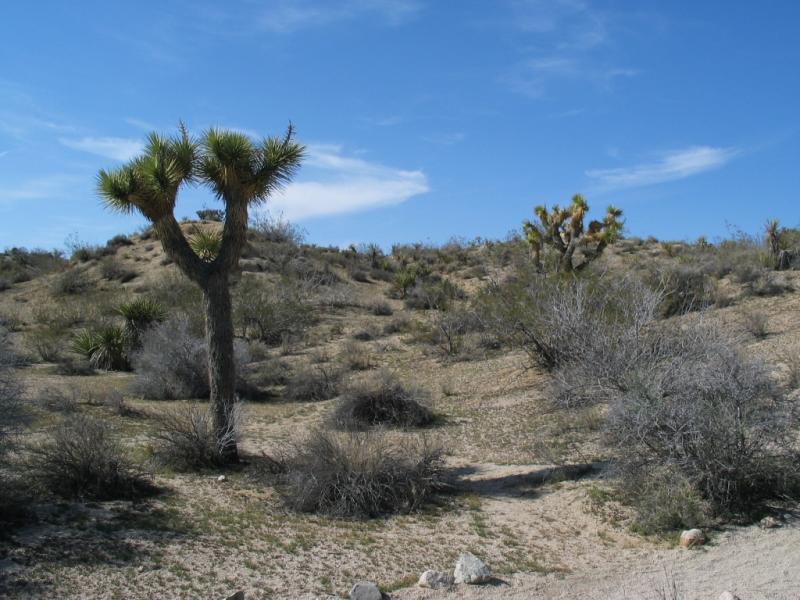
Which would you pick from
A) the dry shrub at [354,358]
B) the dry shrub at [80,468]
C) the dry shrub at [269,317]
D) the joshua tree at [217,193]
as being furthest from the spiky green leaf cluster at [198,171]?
the dry shrub at [269,317]

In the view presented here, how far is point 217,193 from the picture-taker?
11.1 metres

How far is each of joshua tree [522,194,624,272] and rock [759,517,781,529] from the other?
52.1 ft

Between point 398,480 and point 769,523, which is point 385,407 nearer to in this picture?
point 398,480

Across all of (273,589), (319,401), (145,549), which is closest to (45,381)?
(319,401)

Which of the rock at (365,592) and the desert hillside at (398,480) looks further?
the desert hillside at (398,480)

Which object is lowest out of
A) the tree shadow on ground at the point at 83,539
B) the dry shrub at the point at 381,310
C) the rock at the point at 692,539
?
the rock at the point at 692,539

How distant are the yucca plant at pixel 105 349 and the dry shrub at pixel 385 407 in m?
9.18

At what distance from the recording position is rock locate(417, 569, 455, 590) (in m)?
6.97

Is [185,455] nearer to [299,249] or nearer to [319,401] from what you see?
[319,401]

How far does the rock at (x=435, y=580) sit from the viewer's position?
22.9 feet

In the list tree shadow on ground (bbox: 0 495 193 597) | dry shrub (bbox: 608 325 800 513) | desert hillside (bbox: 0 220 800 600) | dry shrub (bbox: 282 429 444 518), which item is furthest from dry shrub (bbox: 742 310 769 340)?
tree shadow on ground (bbox: 0 495 193 597)

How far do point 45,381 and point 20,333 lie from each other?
29.2 feet

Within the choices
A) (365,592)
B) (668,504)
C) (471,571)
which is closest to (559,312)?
(668,504)

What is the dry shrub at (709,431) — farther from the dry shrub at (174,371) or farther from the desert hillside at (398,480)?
the dry shrub at (174,371)
